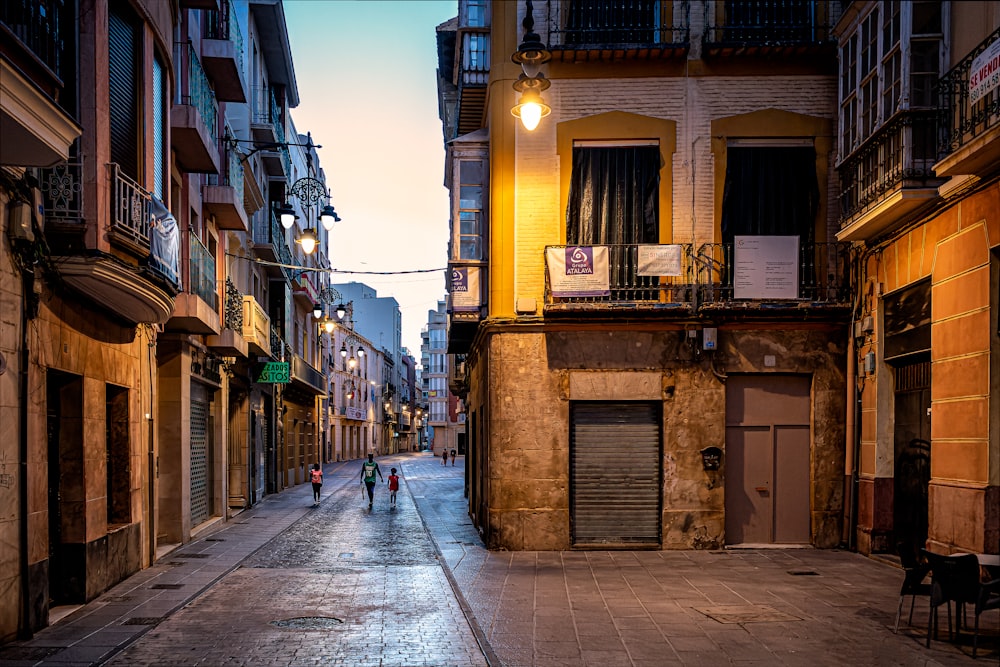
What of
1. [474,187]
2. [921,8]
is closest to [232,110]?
[474,187]

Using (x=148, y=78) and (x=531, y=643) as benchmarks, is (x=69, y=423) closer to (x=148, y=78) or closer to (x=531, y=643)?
(x=148, y=78)

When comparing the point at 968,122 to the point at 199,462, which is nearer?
the point at 968,122

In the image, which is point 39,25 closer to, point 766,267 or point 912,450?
point 766,267

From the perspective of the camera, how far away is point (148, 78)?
40.8ft

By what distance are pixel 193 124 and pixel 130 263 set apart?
4.43 meters

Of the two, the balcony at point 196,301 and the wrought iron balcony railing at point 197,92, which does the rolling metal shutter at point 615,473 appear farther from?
the wrought iron balcony railing at point 197,92

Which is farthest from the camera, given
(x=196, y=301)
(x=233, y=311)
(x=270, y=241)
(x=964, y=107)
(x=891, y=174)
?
(x=270, y=241)

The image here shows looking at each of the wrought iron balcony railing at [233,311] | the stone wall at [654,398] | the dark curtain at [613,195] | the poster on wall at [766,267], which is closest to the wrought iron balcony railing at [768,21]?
the dark curtain at [613,195]

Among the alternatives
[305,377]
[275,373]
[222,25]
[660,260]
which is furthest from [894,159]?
[305,377]

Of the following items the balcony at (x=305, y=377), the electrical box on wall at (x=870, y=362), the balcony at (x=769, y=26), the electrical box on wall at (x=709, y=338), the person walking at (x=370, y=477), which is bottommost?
the person walking at (x=370, y=477)

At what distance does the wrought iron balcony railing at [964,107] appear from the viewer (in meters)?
9.95

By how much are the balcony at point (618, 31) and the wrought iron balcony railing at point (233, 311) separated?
9.32 m

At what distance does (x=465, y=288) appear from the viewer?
53.8 ft

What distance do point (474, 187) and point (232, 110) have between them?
12.4 metres
